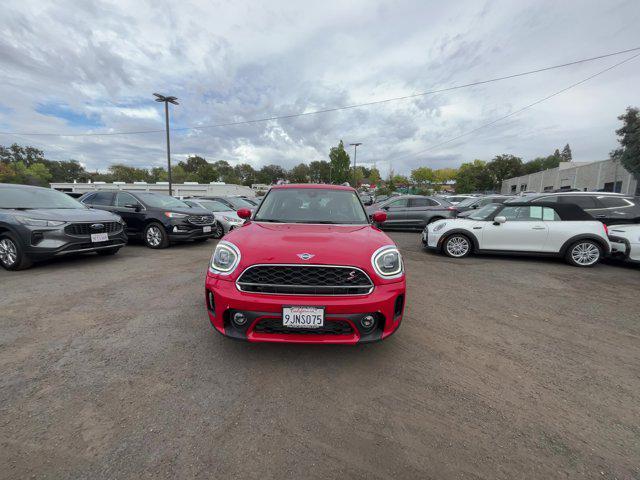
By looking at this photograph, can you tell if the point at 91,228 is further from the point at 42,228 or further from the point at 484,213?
the point at 484,213

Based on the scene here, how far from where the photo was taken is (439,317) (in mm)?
3586

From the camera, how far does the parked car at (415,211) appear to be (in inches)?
464

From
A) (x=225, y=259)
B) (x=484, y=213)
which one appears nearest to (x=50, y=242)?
(x=225, y=259)

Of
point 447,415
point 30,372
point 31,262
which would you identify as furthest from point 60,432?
point 31,262

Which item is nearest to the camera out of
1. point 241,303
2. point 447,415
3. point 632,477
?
point 632,477

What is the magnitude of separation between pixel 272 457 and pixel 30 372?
2.17 meters

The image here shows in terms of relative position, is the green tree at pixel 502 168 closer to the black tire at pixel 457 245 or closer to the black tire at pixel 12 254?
the black tire at pixel 457 245

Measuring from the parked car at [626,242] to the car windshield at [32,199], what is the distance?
37.9ft

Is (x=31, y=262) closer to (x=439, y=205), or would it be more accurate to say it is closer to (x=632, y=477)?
(x=632, y=477)

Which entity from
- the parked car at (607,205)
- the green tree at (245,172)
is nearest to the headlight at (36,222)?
the parked car at (607,205)

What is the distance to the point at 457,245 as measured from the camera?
709 centimetres

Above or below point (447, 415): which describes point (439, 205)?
above

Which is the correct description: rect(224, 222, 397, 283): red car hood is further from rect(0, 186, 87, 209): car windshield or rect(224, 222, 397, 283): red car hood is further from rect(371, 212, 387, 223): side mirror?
rect(0, 186, 87, 209): car windshield

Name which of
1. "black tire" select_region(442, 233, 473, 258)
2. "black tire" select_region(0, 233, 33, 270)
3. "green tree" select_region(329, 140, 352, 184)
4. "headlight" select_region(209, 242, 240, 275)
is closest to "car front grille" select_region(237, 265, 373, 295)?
"headlight" select_region(209, 242, 240, 275)
